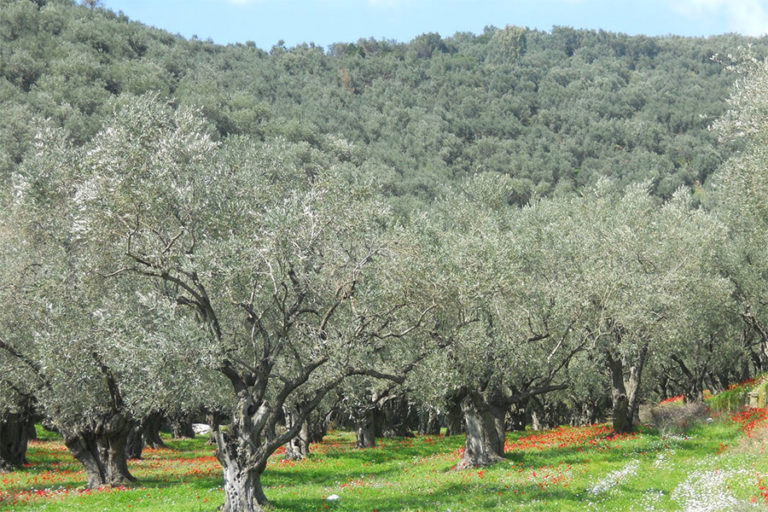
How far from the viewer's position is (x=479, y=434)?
2752 centimetres

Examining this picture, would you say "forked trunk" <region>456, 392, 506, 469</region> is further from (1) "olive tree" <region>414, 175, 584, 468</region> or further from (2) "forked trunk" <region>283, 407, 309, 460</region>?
(2) "forked trunk" <region>283, 407, 309, 460</region>

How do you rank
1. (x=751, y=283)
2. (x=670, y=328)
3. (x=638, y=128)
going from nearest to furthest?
(x=670, y=328) → (x=751, y=283) → (x=638, y=128)

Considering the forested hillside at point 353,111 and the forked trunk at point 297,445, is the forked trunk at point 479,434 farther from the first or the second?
the forested hillside at point 353,111

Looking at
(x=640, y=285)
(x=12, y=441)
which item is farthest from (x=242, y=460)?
(x=640, y=285)

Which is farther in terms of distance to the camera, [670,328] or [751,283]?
[751,283]

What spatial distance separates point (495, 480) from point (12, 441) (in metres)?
24.7

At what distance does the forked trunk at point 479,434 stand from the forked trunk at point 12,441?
2160cm

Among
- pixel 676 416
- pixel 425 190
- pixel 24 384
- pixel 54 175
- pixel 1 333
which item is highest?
pixel 425 190

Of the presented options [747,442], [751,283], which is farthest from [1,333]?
[751,283]

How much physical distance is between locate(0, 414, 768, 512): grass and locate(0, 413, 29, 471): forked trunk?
112 centimetres

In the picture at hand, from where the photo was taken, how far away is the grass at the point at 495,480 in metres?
19.3

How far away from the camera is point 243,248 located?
18500mm

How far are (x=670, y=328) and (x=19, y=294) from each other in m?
31.1

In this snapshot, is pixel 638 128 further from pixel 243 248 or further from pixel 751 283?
→ pixel 243 248
